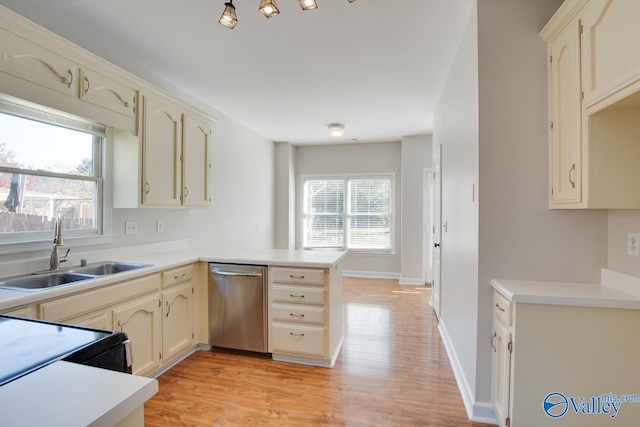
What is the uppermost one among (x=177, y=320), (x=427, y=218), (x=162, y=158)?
(x=162, y=158)

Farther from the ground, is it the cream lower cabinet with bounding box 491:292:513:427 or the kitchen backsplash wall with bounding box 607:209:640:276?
the kitchen backsplash wall with bounding box 607:209:640:276

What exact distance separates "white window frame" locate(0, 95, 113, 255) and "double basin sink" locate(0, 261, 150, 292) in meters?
0.18

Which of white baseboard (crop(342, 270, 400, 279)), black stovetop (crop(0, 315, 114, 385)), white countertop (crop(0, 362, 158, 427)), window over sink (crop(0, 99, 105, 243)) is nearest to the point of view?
white countertop (crop(0, 362, 158, 427))

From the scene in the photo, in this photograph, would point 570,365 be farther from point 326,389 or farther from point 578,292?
point 326,389

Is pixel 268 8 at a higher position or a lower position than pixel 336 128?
lower

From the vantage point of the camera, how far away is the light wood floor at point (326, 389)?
6.35ft

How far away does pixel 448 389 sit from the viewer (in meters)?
2.26

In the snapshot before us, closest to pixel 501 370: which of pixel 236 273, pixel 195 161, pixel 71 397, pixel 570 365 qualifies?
pixel 570 365

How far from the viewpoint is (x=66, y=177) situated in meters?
2.32

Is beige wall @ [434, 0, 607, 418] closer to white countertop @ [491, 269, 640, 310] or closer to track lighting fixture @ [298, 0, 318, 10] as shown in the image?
white countertop @ [491, 269, 640, 310]

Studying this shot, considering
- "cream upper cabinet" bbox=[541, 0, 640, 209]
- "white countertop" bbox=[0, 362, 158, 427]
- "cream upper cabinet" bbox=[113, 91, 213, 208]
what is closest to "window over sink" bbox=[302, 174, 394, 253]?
"cream upper cabinet" bbox=[113, 91, 213, 208]

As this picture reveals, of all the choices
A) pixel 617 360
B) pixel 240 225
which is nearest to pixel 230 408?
pixel 617 360

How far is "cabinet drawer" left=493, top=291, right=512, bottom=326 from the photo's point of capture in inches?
64.1

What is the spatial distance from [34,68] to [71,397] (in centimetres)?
197
